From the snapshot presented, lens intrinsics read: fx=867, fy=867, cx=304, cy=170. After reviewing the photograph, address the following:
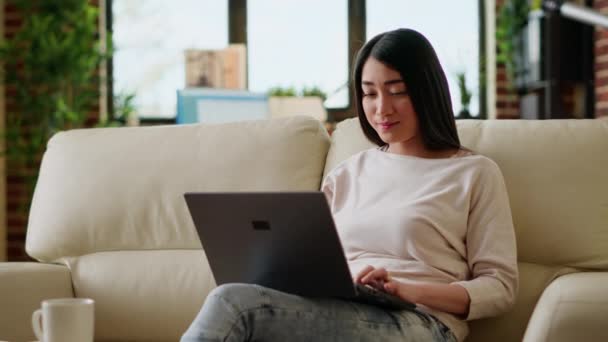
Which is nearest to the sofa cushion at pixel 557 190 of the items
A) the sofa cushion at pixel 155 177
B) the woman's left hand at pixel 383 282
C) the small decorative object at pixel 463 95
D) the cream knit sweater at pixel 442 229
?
the cream knit sweater at pixel 442 229

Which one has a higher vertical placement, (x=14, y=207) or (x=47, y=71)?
(x=47, y=71)

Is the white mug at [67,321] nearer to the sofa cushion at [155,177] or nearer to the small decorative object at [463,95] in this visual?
the sofa cushion at [155,177]

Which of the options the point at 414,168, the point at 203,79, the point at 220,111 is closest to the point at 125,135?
the point at 414,168

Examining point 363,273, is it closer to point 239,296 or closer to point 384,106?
point 239,296

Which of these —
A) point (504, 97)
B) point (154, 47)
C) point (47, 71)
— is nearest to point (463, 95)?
point (504, 97)

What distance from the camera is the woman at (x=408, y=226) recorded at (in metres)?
1.52

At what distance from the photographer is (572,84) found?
4793mm

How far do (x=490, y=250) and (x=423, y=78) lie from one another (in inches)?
15.2

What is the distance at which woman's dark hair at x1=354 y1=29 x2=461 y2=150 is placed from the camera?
1823 mm

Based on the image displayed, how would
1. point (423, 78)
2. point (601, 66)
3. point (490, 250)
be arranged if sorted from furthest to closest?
point (601, 66), point (423, 78), point (490, 250)

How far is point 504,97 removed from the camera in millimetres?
5633

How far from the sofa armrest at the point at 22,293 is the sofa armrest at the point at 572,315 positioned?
116 centimetres

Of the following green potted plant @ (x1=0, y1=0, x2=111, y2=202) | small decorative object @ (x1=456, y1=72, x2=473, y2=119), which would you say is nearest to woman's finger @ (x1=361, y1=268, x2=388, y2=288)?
green potted plant @ (x1=0, y1=0, x2=111, y2=202)

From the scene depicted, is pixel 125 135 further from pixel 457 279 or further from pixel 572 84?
pixel 572 84
